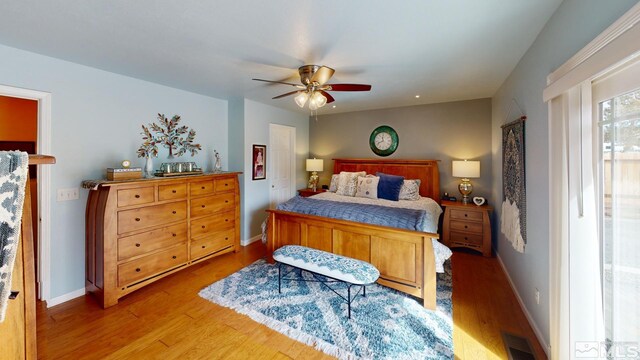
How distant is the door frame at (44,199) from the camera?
239 cm

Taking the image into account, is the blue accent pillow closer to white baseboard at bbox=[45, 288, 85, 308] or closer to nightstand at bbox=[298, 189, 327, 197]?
nightstand at bbox=[298, 189, 327, 197]

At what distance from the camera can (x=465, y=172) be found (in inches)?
153

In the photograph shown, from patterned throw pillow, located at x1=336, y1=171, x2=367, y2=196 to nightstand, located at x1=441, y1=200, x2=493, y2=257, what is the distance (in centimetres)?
143

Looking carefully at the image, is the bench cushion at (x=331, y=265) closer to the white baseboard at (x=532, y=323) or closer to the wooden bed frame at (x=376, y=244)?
the wooden bed frame at (x=376, y=244)

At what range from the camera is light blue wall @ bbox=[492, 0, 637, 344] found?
138 centimetres

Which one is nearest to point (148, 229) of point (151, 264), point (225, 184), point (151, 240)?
point (151, 240)

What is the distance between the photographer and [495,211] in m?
3.77

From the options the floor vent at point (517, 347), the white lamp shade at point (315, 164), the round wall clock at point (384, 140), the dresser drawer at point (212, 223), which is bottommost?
the floor vent at point (517, 347)

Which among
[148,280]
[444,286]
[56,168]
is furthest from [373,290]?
[56,168]

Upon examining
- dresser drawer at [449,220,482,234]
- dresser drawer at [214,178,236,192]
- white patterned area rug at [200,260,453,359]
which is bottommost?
white patterned area rug at [200,260,453,359]

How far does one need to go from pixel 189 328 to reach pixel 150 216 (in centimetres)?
130

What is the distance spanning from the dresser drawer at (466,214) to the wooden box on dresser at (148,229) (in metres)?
3.45

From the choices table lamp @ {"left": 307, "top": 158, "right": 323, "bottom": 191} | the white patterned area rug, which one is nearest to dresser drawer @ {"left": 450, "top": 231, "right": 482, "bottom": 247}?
the white patterned area rug

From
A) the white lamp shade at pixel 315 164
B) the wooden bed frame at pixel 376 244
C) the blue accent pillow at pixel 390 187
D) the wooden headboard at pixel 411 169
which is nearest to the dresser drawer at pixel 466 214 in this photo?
the wooden headboard at pixel 411 169
